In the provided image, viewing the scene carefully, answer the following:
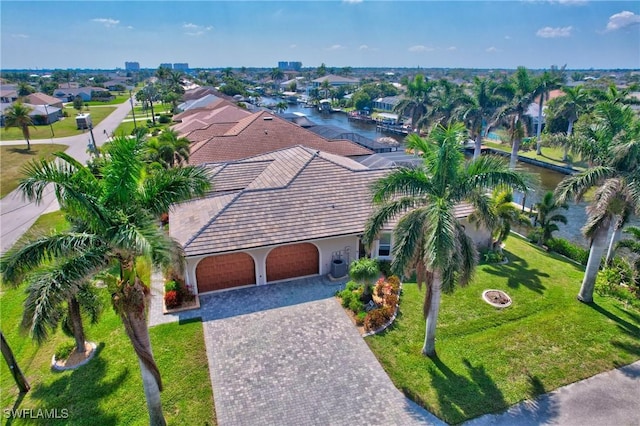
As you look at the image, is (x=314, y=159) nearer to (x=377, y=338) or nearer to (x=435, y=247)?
(x=377, y=338)

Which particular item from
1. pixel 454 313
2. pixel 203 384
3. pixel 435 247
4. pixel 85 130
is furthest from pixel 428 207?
pixel 85 130

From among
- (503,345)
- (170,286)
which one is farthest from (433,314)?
(170,286)

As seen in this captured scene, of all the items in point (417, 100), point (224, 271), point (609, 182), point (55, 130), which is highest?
point (417, 100)

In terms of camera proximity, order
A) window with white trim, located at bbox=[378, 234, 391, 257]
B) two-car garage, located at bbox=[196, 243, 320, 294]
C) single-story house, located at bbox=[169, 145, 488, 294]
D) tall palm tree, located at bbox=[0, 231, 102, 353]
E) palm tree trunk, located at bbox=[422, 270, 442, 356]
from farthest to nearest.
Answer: window with white trim, located at bbox=[378, 234, 391, 257] < two-car garage, located at bbox=[196, 243, 320, 294] < single-story house, located at bbox=[169, 145, 488, 294] < palm tree trunk, located at bbox=[422, 270, 442, 356] < tall palm tree, located at bbox=[0, 231, 102, 353]

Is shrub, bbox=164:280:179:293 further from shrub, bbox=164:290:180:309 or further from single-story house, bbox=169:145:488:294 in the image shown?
single-story house, bbox=169:145:488:294

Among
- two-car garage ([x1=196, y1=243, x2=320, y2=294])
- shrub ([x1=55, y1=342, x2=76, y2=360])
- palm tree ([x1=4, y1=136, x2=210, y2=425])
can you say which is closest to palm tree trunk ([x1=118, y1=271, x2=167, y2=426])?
palm tree ([x1=4, y1=136, x2=210, y2=425])

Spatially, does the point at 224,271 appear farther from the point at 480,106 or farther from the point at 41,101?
the point at 41,101
